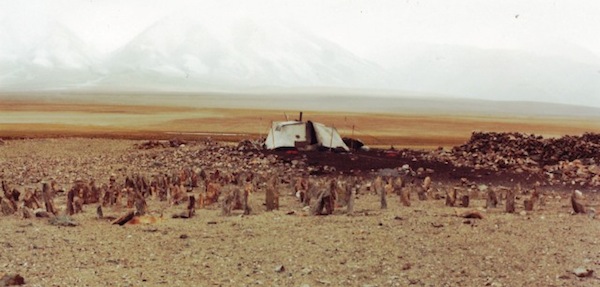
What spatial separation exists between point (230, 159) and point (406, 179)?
13.8 ft

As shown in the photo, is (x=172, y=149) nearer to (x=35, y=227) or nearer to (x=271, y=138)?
(x=271, y=138)

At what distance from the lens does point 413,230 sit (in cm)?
845

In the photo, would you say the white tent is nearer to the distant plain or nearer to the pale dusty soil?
the distant plain

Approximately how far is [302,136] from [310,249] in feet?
35.9

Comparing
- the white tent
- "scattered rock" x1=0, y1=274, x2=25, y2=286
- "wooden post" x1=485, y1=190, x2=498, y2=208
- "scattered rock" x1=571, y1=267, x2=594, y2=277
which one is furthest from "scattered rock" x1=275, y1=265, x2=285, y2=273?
the white tent

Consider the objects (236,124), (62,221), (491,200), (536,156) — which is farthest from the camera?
(236,124)

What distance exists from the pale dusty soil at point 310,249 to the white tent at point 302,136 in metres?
7.58

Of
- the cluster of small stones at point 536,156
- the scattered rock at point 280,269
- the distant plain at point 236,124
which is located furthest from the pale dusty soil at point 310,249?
the distant plain at point 236,124

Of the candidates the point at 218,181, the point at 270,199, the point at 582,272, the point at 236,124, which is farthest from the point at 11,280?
the point at 236,124


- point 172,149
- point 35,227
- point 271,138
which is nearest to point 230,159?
point 271,138

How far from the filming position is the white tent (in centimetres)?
1806

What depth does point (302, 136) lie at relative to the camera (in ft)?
60.2

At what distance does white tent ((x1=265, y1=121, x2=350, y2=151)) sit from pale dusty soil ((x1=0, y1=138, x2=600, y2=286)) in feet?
24.9

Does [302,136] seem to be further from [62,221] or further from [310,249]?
[310,249]
